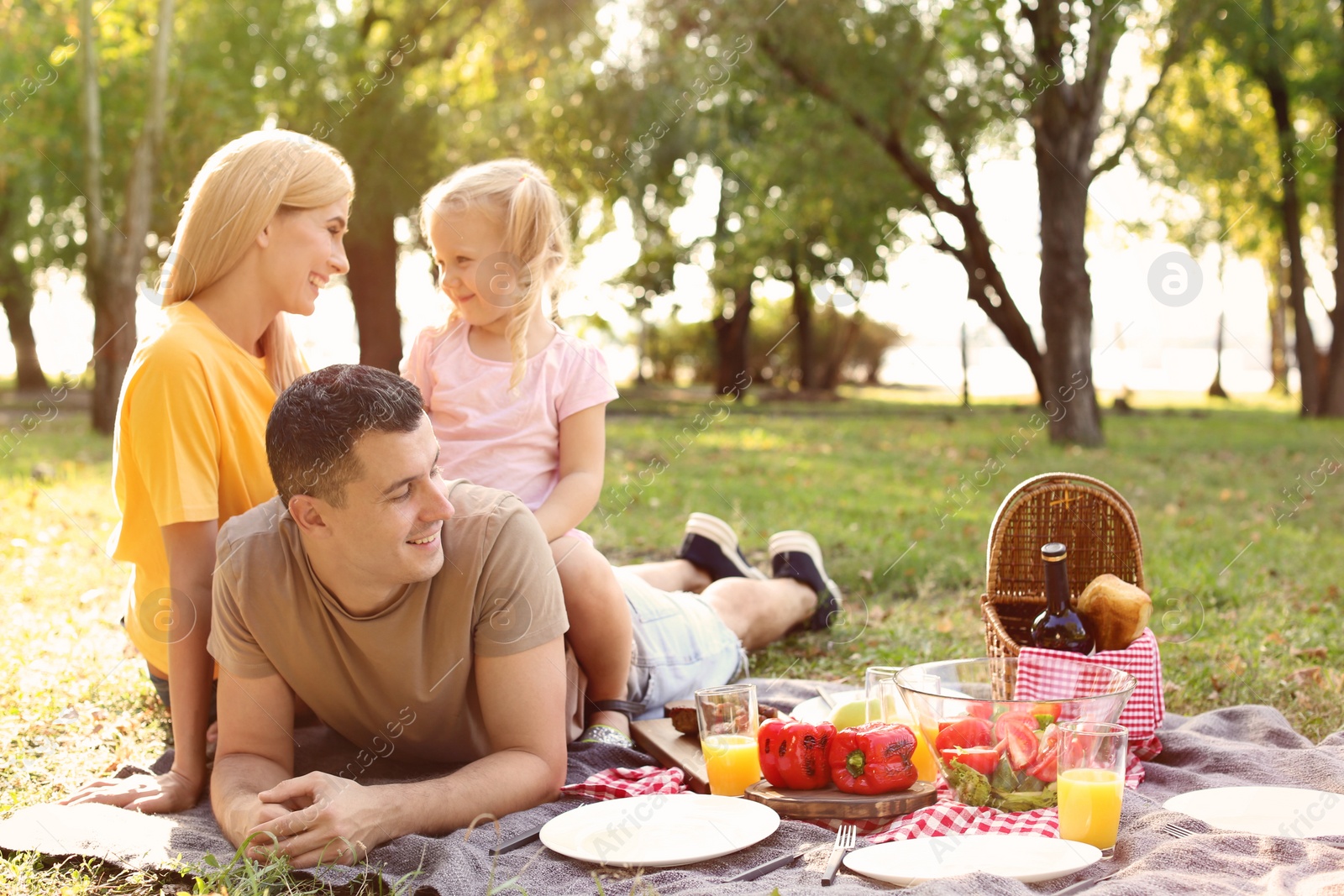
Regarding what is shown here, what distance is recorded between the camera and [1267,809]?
112 inches

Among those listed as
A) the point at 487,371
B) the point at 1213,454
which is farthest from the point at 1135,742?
the point at 1213,454

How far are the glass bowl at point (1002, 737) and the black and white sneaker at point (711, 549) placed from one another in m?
2.12

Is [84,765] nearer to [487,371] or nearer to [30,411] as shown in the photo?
[487,371]

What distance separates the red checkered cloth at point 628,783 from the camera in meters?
3.24

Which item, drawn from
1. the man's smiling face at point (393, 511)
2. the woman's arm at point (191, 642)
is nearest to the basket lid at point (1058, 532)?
the man's smiling face at point (393, 511)

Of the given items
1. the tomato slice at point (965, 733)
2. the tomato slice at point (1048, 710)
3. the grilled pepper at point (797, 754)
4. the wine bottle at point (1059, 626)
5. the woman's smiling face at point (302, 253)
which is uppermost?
the woman's smiling face at point (302, 253)

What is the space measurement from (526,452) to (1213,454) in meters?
10.6

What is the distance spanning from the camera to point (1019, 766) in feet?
9.27

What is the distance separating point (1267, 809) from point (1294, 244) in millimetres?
18045

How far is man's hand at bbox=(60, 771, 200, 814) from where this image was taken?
3152 mm

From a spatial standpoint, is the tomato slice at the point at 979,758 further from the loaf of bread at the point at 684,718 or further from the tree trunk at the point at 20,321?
the tree trunk at the point at 20,321

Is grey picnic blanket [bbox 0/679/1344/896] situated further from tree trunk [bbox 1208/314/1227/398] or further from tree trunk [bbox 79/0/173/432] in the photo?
tree trunk [bbox 1208/314/1227/398]

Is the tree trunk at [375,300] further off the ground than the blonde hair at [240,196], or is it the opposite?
the tree trunk at [375,300]

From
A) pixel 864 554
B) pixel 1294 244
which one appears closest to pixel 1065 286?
pixel 864 554
